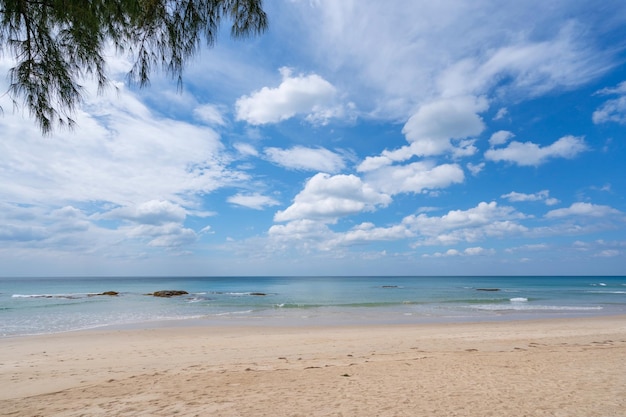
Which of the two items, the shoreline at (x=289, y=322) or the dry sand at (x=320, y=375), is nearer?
the dry sand at (x=320, y=375)

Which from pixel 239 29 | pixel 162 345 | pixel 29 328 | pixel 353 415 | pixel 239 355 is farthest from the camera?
pixel 29 328

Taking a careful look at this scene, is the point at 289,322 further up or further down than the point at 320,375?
further down

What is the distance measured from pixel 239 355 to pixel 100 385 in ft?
13.5

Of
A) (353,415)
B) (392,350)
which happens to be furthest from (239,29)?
(392,350)

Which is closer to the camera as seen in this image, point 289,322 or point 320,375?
point 320,375

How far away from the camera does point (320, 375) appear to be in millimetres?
8188

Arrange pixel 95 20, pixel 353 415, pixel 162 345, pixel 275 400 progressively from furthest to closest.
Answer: pixel 162 345 → pixel 275 400 → pixel 353 415 → pixel 95 20

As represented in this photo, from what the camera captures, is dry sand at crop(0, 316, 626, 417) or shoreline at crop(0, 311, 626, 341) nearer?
dry sand at crop(0, 316, 626, 417)

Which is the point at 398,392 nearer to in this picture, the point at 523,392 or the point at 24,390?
the point at 523,392

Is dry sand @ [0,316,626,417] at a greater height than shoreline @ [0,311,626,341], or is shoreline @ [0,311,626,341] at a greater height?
dry sand @ [0,316,626,417]

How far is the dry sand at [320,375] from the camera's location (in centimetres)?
608

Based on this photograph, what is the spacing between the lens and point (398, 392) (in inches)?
265

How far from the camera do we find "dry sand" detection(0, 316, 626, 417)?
608 cm

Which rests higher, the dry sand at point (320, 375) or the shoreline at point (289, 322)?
the dry sand at point (320, 375)
